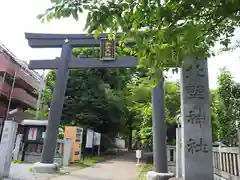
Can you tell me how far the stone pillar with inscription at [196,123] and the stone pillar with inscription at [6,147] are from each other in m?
5.52

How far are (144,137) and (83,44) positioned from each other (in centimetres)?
654

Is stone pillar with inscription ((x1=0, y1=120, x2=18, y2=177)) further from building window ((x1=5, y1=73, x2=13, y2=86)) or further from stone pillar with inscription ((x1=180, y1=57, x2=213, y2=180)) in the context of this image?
building window ((x1=5, y1=73, x2=13, y2=86))

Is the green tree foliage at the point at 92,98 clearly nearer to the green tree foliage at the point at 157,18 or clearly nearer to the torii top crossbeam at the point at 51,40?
the torii top crossbeam at the point at 51,40

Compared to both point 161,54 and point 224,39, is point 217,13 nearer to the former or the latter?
point 161,54

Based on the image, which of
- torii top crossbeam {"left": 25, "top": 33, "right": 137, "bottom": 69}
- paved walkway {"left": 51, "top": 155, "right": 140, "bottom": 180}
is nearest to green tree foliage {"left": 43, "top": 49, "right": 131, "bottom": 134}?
paved walkway {"left": 51, "top": 155, "right": 140, "bottom": 180}

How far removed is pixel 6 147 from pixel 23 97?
1961cm

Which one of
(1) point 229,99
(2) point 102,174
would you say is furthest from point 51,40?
(1) point 229,99

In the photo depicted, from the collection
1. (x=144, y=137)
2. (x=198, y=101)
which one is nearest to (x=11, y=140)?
(x=198, y=101)

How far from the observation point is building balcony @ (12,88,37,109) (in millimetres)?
24561

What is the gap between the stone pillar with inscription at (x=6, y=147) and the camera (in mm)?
7326

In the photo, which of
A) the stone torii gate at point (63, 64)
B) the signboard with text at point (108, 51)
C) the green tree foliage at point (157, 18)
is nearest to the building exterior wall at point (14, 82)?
the stone torii gate at point (63, 64)

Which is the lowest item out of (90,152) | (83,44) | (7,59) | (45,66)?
(90,152)

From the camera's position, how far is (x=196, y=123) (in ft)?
16.7

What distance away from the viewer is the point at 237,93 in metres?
6.23
